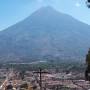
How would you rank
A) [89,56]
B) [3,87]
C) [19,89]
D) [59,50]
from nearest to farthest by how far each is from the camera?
[3,87]
[89,56]
[19,89]
[59,50]

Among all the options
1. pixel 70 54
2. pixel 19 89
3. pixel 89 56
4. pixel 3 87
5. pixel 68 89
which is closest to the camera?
pixel 3 87

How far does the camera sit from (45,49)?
19250 cm

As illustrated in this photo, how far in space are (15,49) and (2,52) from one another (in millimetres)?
10945

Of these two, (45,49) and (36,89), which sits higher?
(45,49)

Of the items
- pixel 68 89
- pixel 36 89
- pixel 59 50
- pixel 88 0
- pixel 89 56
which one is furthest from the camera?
pixel 59 50

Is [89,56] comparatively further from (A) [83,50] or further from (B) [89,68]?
(A) [83,50]

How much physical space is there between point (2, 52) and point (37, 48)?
20163 millimetres

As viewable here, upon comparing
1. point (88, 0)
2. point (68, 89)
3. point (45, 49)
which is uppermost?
point (45, 49)

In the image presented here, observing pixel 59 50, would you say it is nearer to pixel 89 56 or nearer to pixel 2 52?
pixel 2 52

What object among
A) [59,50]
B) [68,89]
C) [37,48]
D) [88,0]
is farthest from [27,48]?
[88,0]

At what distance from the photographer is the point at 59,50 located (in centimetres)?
18812

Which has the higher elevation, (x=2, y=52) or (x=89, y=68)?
(x=2, y=52)

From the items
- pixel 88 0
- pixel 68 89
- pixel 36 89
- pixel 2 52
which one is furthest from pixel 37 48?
pixel 88 0

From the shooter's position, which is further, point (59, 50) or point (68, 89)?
point (59, 50)
